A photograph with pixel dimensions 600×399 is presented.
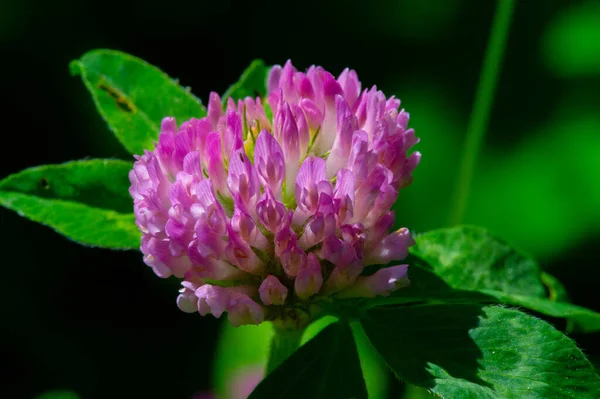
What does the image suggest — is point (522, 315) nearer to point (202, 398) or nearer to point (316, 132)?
point (316, 132)

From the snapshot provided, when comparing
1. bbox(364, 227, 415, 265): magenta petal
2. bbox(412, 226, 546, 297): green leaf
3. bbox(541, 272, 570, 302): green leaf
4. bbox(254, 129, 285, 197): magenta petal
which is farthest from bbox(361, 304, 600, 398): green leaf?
bbox(541, 272, 570, 302): green leaf

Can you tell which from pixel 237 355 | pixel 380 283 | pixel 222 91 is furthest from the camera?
pixel 222 91

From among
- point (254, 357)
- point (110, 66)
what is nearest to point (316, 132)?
point (110, 66)

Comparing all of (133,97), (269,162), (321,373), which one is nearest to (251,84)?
(133,97)

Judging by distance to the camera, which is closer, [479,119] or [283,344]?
[283,344]

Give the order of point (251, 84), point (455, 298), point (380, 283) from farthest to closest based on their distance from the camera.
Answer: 1. point (251, 84)
2. point (455, 298)
3. point (380, 283)

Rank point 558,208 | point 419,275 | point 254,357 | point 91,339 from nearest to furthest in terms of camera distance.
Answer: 1. point 419,275
2. point 254,357
3. point 91,339
4. point 558,208

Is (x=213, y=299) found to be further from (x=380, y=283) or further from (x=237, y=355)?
(x=237, y=355)
